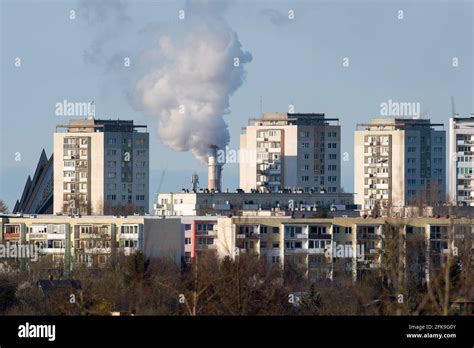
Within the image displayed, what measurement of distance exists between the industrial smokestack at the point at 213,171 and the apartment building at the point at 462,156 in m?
9.16

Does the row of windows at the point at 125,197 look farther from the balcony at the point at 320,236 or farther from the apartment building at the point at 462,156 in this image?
the balcony at the point at 320,236

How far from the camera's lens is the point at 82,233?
33.0 metres

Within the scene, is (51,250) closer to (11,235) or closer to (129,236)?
(11,235)

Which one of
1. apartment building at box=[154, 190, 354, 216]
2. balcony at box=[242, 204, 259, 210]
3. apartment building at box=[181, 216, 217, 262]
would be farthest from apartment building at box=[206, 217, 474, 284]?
apartment building at box=[154, 190, 354, 216]

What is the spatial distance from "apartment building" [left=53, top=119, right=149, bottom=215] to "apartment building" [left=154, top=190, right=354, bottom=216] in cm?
752

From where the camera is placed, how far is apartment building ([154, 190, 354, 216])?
140 feet

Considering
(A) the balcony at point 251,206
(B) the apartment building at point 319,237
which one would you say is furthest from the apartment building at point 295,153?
(B) the apartment building at point 319,237

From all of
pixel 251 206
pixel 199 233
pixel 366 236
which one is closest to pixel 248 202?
pixel 251 206

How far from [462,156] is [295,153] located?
5900 mm

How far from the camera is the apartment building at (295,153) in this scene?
55.2m

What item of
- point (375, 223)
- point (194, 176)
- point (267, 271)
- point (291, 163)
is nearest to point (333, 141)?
point (291, 163)

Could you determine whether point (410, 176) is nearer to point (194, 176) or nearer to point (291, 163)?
point (291, 163)
